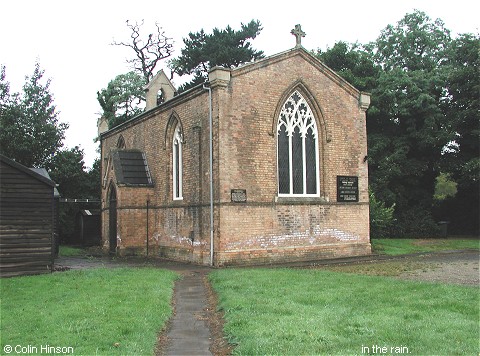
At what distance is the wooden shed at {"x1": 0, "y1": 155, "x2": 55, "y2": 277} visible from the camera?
609 inches

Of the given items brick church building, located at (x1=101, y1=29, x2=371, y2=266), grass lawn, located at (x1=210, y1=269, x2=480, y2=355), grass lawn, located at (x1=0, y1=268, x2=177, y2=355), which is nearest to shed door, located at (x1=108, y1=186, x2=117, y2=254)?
brick church building, located at (x1=101, y1=29, x2=371, y2=266)

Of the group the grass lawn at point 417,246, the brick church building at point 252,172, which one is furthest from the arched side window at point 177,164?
the grass lawn at point 417,246

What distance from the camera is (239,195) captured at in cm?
1825

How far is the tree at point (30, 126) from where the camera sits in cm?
3353

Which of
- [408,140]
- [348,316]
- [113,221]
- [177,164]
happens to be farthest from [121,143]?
[348,316]

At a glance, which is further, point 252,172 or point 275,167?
point 275,167

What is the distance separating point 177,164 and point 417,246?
13.3 meters

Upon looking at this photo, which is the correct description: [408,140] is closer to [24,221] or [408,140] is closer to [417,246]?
[417,246]

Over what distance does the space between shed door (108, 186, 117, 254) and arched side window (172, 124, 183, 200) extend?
3.72 meters

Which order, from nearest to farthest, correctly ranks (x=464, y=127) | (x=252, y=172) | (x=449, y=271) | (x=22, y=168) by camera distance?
(x=449, y=271) < (x=22, y=168) < (x=252, y=172) < (x=464, y=127)

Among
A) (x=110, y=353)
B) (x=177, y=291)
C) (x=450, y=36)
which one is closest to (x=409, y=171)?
(x=450, y=36)

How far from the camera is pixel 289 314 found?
29.1 ft

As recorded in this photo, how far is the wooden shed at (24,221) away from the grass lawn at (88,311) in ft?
3.67

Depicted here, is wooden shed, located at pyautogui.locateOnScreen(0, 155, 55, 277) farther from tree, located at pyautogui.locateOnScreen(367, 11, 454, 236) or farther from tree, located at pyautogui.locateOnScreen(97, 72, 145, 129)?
tree, located at pyautogui.locateOnScreen(97, 72, 145, 129)
